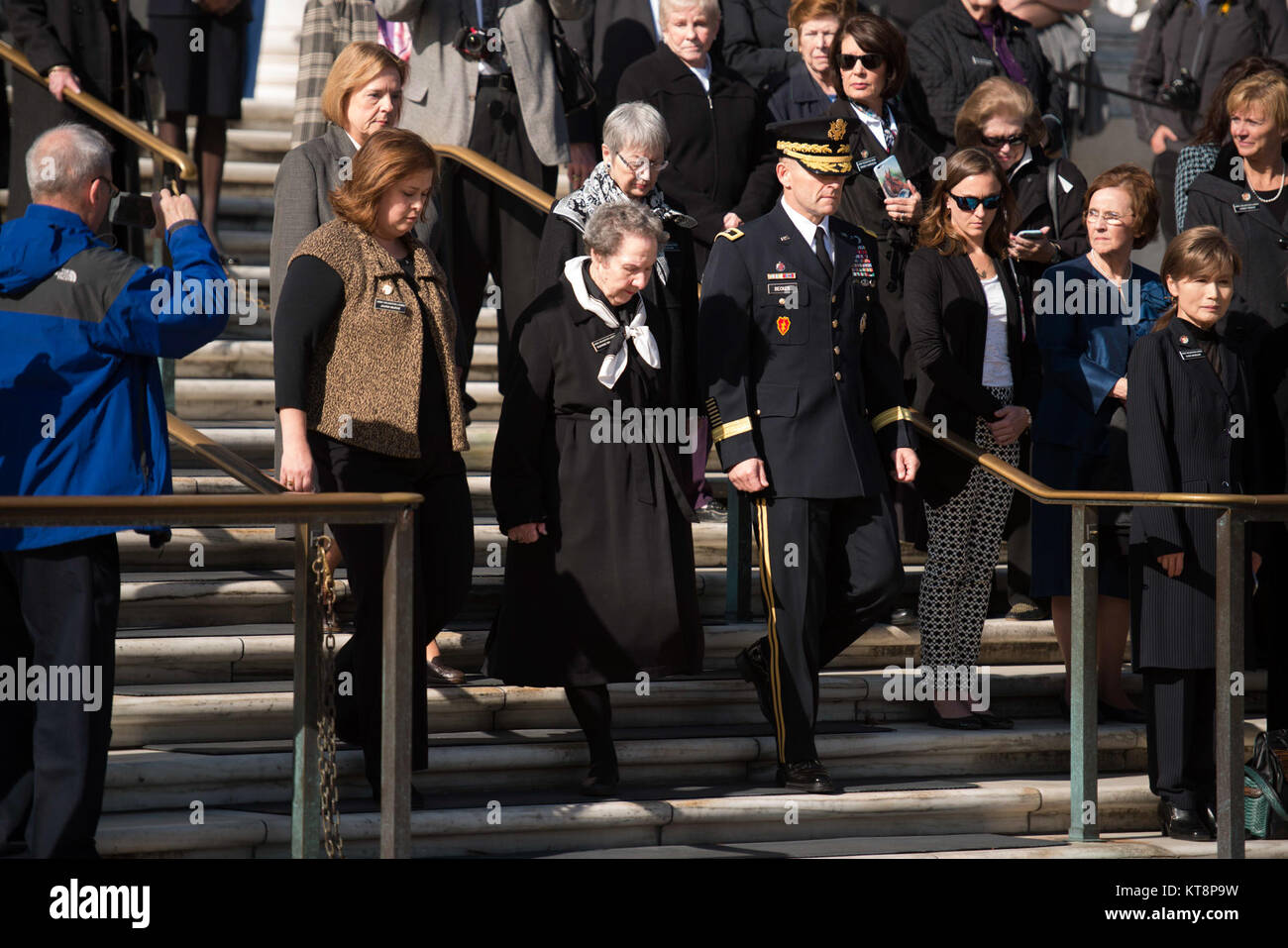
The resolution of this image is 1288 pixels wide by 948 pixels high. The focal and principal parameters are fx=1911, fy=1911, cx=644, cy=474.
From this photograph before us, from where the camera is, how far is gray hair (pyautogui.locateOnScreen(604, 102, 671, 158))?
593 centimetres

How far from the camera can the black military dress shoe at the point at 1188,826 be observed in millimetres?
5883

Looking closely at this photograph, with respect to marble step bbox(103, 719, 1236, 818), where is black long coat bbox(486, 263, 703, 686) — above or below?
above

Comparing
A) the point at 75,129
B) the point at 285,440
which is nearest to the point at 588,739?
the point at 285,440

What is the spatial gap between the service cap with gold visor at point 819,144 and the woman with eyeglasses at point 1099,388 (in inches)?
46.6

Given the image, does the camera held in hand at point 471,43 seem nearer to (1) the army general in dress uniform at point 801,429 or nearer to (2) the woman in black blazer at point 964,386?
(1) the army general in dress uniform at point 801,429

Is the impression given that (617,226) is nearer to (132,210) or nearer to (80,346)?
(132,210)

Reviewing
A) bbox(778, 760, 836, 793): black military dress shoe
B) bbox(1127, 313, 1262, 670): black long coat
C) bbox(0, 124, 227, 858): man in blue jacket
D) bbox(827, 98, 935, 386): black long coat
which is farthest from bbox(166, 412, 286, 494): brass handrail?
bbox(1127, 313, 1262, 670): black long coat

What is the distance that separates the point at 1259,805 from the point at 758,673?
1.65 m

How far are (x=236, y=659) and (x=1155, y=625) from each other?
2.83 meters

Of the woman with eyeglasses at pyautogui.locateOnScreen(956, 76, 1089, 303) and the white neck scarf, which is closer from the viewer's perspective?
the white neck scarf

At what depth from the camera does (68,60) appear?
721 cm

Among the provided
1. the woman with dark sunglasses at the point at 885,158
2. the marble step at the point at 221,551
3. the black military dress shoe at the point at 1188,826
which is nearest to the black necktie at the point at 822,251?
the woman with dark sunglasses at the point at 885,158

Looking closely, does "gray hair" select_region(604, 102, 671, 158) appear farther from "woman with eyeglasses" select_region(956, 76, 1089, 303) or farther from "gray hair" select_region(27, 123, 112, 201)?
"gray hair" select_region(27, 123, 112, 201)
